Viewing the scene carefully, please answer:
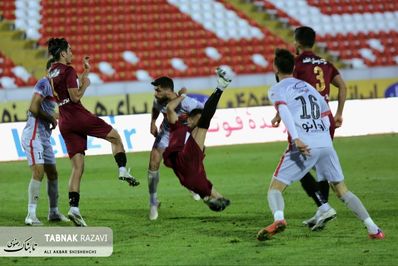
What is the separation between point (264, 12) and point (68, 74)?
809 inches

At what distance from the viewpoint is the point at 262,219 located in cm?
1026

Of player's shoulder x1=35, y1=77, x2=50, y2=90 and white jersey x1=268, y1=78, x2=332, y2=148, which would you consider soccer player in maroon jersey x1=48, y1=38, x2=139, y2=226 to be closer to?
player's shoulder x1=35, y1=77, x2=50, y2=90

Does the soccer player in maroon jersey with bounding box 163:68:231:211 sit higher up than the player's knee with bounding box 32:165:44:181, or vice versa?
the soccer player in maroon jersey with bounding box 163:68:231:211

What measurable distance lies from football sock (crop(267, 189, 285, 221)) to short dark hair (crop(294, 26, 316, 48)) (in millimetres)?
1822

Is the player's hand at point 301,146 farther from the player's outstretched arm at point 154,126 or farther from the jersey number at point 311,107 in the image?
the player's outstretched arm at point 154,126

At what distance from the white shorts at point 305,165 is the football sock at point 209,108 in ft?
3.83

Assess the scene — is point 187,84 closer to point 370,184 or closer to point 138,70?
point 138,70

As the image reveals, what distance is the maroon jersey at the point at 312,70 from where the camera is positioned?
9.47m

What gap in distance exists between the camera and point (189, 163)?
9.44 metres

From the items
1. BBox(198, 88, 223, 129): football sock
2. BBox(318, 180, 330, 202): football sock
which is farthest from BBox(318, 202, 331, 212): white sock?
BBox(198, 88, 223, 129): football sock

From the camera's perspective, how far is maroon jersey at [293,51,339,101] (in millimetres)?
9469

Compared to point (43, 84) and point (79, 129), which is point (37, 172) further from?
point (43, 84)

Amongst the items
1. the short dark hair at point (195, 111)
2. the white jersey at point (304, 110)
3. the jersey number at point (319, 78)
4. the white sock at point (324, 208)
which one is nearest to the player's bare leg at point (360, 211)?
the white jersey at point (304, 110)

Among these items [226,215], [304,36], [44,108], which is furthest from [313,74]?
[44,108]
